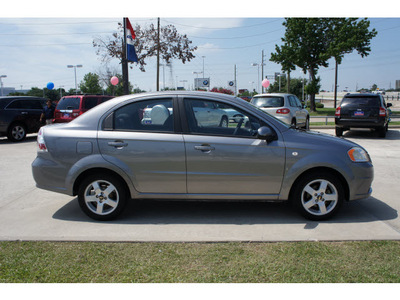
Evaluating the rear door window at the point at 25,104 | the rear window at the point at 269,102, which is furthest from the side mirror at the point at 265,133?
the rear door window at the point at 25,104

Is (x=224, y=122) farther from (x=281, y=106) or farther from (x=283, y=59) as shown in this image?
(x=283, y=59)

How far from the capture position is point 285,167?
445 cm

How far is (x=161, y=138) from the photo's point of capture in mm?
4465

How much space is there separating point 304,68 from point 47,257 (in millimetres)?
34301

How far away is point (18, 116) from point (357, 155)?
12.9 metres

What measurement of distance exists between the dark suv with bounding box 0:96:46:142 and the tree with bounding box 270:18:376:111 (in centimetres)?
2509

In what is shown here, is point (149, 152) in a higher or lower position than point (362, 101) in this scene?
lower

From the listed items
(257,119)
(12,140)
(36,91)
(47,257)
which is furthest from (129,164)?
(36,91)

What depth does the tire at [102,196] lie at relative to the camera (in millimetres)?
4523

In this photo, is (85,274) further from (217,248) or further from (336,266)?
(336,266)

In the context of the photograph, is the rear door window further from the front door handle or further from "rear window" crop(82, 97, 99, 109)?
the front door handle

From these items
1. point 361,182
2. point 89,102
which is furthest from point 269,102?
point 361,182

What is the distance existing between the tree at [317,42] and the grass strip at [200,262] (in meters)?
29.7

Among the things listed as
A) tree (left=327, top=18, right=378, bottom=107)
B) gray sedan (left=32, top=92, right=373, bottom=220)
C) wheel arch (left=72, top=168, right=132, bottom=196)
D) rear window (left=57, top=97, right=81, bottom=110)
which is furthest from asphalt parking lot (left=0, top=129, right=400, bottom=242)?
tree (left=327, top=18, right=378, bottom=107)
